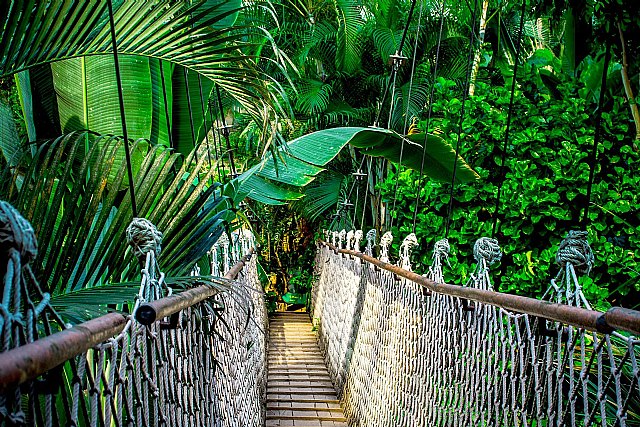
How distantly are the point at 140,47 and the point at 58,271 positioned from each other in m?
0.66

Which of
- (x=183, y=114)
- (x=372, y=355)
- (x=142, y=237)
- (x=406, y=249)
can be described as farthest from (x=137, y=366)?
(x=372, y=355)

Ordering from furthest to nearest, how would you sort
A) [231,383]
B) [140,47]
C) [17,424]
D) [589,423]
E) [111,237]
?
[231,383], [140,47], [111,237], [589,423], [17,424]

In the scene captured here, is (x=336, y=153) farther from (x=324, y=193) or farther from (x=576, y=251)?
(x=324, y=193)

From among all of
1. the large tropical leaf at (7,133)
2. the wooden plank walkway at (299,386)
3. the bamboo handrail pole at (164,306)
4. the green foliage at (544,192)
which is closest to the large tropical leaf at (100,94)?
the large tropical leaf at (7,133)

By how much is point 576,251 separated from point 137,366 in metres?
0.82

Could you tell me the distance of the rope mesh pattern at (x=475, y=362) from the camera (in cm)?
132

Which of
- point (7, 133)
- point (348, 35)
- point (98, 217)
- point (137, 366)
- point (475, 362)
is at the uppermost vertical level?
point (348, 35)

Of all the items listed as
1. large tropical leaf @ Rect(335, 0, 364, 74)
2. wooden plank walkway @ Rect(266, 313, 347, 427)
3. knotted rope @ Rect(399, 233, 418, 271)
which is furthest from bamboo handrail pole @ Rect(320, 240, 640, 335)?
large tropical leaf @ Rect(335, 0, 364, 74)

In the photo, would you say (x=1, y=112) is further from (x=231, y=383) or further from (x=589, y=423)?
(x=589, y=423)

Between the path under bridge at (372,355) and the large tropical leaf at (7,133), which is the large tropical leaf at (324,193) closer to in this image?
the path under bridge at (372,355)

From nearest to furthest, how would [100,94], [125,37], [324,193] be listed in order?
[125,37] → [100,94] → [324,193]

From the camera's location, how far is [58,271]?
1.78 m

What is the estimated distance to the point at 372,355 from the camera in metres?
3.70

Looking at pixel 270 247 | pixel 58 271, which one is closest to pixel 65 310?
pixel 58 271
